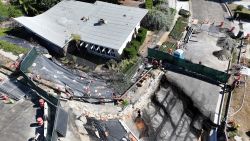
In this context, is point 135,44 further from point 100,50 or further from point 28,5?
point 28,5

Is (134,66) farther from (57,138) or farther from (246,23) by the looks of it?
(246,23)

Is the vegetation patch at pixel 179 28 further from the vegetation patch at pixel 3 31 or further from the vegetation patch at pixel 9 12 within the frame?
the vegetation patch at pixel 3 31

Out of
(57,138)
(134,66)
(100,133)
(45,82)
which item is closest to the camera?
(57,138)

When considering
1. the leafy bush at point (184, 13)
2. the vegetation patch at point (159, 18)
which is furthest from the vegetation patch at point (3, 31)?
the leafy bush at point (184, 13)

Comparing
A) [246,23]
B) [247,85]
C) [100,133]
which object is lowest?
[100,133]

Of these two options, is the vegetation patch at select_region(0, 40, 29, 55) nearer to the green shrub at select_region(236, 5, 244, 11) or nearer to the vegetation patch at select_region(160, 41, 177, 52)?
the vegetation patch at select_region(160, 41, 177, 52)

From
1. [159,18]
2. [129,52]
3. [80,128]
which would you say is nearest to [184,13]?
[159,18]

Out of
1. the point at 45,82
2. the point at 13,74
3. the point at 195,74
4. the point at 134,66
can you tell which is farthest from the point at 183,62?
the point at 13,74
